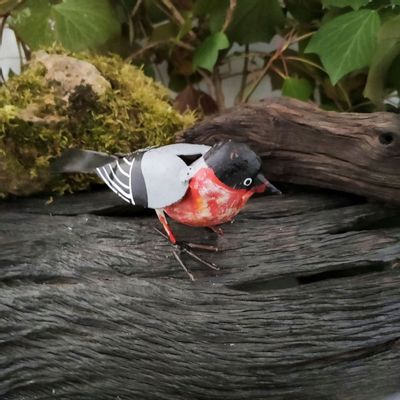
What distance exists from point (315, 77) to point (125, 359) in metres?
0.71

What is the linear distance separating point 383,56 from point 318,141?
0.22 metres

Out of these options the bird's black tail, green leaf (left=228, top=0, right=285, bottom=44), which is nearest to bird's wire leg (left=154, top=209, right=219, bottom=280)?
the bird's black tail

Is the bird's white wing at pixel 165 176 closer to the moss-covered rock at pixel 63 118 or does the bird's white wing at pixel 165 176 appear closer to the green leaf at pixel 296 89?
the moss-covered rock at pixel 63 118

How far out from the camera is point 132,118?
35.6 inches

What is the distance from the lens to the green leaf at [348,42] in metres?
0.88

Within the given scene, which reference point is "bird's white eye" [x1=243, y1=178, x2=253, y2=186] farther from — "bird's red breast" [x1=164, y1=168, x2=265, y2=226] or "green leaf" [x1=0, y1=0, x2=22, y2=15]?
"green leaf" [x1=0, y1=0, x2=22, y2=15]

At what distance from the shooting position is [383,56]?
949mm

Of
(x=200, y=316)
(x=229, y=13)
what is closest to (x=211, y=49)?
(x=229, y=13)

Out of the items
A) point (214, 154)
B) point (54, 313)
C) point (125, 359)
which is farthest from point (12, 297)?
point (214, 154)

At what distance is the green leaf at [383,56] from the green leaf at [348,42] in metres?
0.04

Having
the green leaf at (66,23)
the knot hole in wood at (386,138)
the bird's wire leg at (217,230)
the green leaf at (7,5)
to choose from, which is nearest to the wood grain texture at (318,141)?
the knot hole in wood at (386,138)

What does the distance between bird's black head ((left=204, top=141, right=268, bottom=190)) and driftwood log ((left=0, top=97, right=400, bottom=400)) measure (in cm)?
16

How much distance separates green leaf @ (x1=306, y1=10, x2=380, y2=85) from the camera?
0.88m

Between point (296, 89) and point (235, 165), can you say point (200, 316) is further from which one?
point (296, 89)
